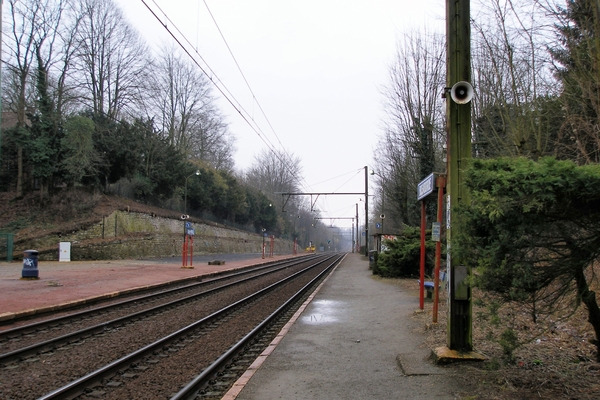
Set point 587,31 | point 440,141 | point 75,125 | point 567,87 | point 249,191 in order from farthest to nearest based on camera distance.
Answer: point 249,191 < point 75,125 < point 440,141 < point 567,87 < point 587,31

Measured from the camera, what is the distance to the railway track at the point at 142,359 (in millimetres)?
5773

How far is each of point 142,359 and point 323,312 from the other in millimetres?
5042

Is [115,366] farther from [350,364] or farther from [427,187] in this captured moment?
[427,187]

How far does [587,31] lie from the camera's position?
10.5 m

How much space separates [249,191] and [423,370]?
68.5 meters

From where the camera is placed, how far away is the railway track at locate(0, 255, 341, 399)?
577cm

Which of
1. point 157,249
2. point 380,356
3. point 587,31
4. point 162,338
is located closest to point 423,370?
point 380,356

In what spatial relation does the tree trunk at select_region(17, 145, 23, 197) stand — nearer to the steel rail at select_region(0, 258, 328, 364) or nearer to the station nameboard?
the steel rail at select_region(0, 258, 328, 364)

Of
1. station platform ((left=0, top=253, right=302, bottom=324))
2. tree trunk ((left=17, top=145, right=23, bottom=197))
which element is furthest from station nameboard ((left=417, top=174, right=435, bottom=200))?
tree trunk ((left=17, top=145, right=23, bottom=197))

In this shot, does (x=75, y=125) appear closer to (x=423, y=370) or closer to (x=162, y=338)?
(x=162, y=338)

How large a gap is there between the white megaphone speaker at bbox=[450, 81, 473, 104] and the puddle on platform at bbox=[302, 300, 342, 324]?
17.9 feet

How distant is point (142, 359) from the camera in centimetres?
726

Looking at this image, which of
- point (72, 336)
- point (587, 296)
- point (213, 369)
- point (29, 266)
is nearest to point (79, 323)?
point (72, 336)

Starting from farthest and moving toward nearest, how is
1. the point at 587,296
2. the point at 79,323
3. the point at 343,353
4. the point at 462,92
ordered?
the point at 79,323
the point at 343,353
the point at 462,92
the point at 587,296
